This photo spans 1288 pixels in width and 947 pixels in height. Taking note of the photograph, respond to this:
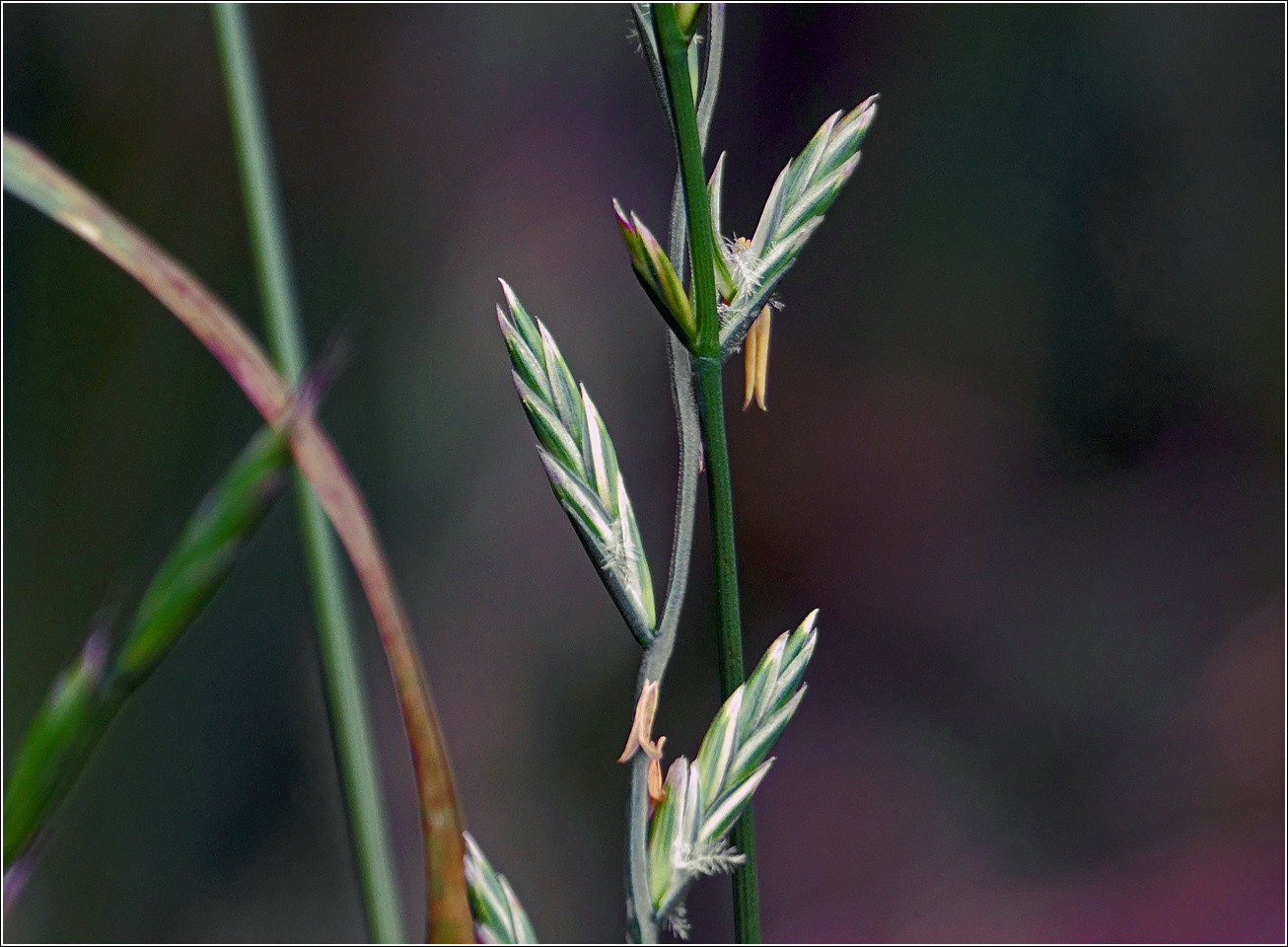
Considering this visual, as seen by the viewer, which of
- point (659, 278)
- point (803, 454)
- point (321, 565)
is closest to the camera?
point (659, 278)

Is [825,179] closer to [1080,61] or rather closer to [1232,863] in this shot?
[1080,61]

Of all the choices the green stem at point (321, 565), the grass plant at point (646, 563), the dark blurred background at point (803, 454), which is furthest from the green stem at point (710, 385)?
the dark blurred background at point (803, 454)

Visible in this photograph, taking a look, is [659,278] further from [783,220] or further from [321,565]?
[321,565]

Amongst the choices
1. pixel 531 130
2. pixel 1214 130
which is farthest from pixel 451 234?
pixel 1214 130

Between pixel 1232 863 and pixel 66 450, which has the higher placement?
pixel 66 450

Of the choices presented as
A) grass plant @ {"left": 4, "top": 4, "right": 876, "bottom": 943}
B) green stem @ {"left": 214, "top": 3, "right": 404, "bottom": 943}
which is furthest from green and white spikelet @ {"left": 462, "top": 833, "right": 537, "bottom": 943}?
green stem @ {"left": 214, "top": 3, "right": 404, "bottom": 943}

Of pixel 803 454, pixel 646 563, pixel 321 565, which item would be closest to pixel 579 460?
pixel 646 563
